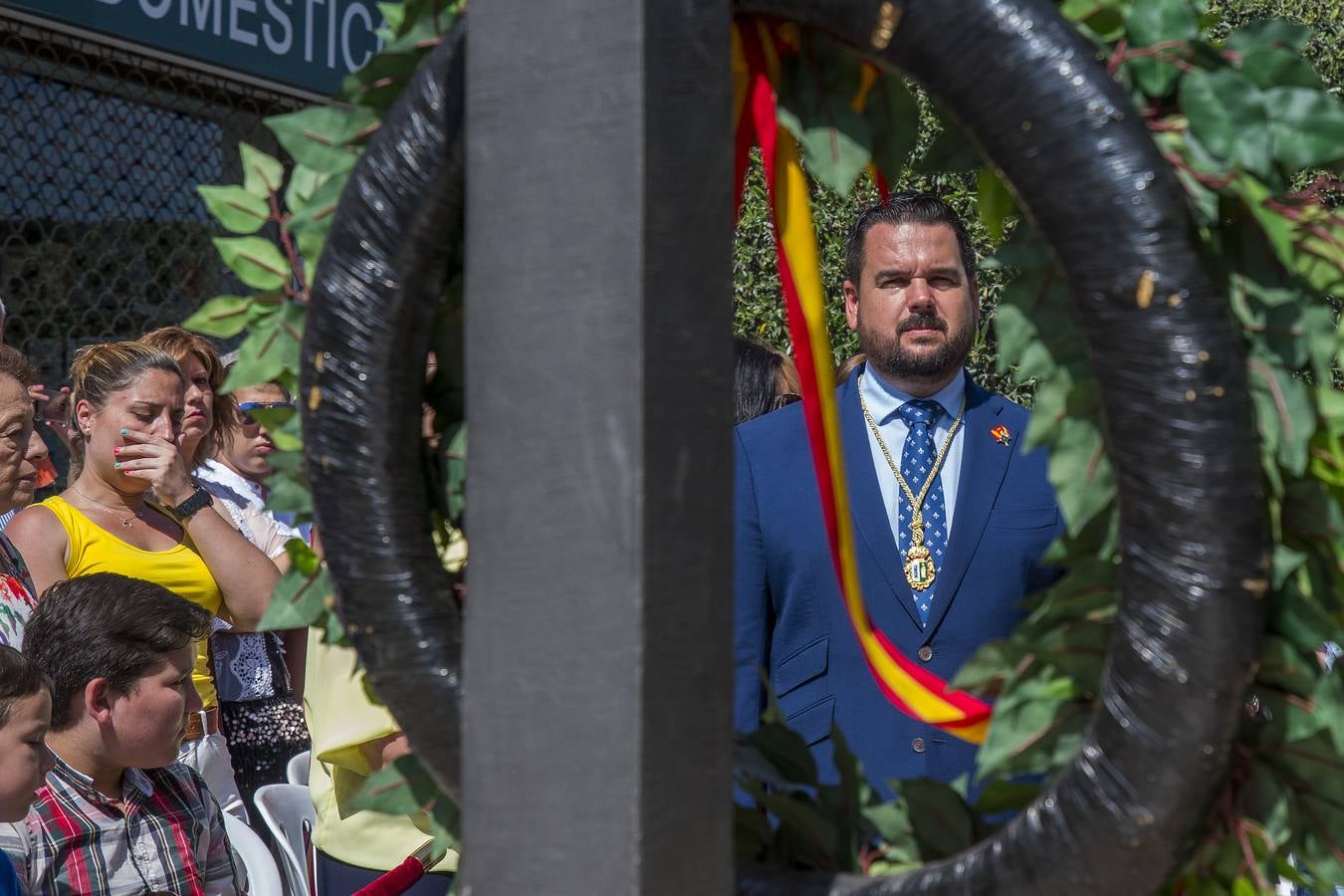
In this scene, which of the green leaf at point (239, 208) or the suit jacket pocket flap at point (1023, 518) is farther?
the suit jacket pocket flap at point (1023, 518)

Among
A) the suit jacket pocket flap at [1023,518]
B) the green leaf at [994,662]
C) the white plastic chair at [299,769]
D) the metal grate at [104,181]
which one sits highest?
the metal grate at [104,181]

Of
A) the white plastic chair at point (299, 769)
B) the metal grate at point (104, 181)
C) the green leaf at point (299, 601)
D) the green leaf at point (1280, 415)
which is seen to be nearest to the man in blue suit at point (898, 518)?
the green leaf at point (299, 601)

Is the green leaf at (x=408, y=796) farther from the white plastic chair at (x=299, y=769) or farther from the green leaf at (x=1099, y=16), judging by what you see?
the white plastic chair at (x=299, y=769)

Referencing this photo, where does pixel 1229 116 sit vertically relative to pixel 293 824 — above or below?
above

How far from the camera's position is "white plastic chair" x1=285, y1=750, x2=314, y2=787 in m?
3.81

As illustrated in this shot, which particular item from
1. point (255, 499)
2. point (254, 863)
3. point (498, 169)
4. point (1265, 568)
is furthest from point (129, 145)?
point (1265, 568)

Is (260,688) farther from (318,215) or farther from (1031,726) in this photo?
(1031,726)

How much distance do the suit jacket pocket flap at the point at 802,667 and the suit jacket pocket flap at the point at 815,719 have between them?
5cm

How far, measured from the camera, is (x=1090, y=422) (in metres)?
1.48

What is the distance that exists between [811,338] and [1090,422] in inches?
13.0

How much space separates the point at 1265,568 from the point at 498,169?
739 mm

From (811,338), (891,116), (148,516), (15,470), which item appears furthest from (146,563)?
(891,116)

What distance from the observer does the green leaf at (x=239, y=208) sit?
1825 millimetres

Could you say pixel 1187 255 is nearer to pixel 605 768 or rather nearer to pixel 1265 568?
pixel 1265 568
